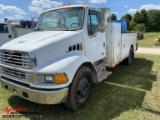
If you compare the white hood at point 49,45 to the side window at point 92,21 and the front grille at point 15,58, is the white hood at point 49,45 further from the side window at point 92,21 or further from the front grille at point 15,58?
the side window at point 92,21

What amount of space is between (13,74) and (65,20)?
173cm

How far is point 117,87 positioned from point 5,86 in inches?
125

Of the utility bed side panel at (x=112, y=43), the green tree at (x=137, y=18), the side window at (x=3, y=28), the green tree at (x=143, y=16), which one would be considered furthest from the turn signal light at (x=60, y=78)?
the green tree at (x=143, y=16)

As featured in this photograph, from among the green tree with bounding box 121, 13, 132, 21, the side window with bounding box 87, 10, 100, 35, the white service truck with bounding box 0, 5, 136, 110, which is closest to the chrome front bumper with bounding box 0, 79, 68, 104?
the white service truck with bounding box 0, 5, 136, 110

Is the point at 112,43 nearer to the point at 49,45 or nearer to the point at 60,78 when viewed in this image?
the point at 49,45

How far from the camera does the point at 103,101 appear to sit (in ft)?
13.7

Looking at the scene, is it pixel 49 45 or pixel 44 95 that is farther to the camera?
pixel 49 45

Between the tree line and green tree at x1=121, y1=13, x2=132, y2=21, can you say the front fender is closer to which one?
the tree line

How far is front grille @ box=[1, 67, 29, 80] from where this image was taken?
3158 mm

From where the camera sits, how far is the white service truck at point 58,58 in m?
3.02

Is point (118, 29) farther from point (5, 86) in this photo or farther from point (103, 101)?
point (5, 86)

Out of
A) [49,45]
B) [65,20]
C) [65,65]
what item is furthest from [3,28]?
[65,65]

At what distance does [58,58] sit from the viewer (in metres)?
3.26

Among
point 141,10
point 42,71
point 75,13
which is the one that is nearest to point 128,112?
point 42,71
